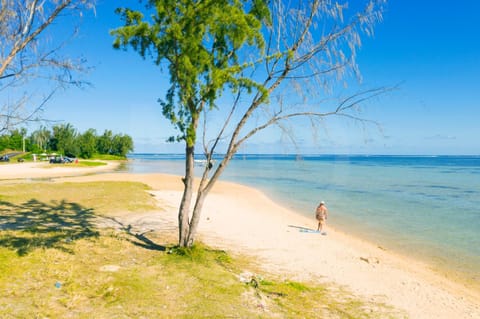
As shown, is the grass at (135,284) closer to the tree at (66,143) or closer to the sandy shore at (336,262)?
the sandy shore at (336,262)

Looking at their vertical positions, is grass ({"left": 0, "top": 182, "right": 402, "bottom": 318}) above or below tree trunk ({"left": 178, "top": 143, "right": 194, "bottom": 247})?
below

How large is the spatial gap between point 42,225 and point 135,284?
7.31 meters

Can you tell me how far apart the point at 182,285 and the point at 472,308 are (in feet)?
23.0

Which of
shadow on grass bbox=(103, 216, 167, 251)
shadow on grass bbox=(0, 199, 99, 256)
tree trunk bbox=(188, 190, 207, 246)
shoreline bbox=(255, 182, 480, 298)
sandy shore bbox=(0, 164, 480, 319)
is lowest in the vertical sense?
shoreline bbox=(255, 182, 480, 298)

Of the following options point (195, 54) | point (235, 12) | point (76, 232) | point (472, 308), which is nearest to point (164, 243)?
point (76, 232)

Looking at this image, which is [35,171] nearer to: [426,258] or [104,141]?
[426,258]

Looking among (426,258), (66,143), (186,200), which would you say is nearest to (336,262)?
(186,200)

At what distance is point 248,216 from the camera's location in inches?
727

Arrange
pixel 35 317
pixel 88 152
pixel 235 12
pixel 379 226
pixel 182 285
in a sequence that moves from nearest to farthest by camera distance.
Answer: pixel 35 317 < pixel 182 285 < pixel 235 12 < pixel 379 226 < pixel 88 152

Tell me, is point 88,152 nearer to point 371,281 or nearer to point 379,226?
point 379,226

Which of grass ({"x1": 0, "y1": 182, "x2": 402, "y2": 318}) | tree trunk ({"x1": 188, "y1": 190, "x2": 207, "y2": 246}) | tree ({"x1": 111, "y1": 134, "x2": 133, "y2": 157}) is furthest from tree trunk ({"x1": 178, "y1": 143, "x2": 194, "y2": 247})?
tree ({"x1": 111, "y1": 134, "x2": 133, "y2": 157})

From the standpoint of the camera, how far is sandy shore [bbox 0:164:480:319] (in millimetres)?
7918

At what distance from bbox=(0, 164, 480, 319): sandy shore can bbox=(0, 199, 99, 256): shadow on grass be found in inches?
76.5

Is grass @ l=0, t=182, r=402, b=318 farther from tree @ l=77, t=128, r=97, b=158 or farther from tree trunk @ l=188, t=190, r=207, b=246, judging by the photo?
tree @ l=77, t=128, r=97, b=158
